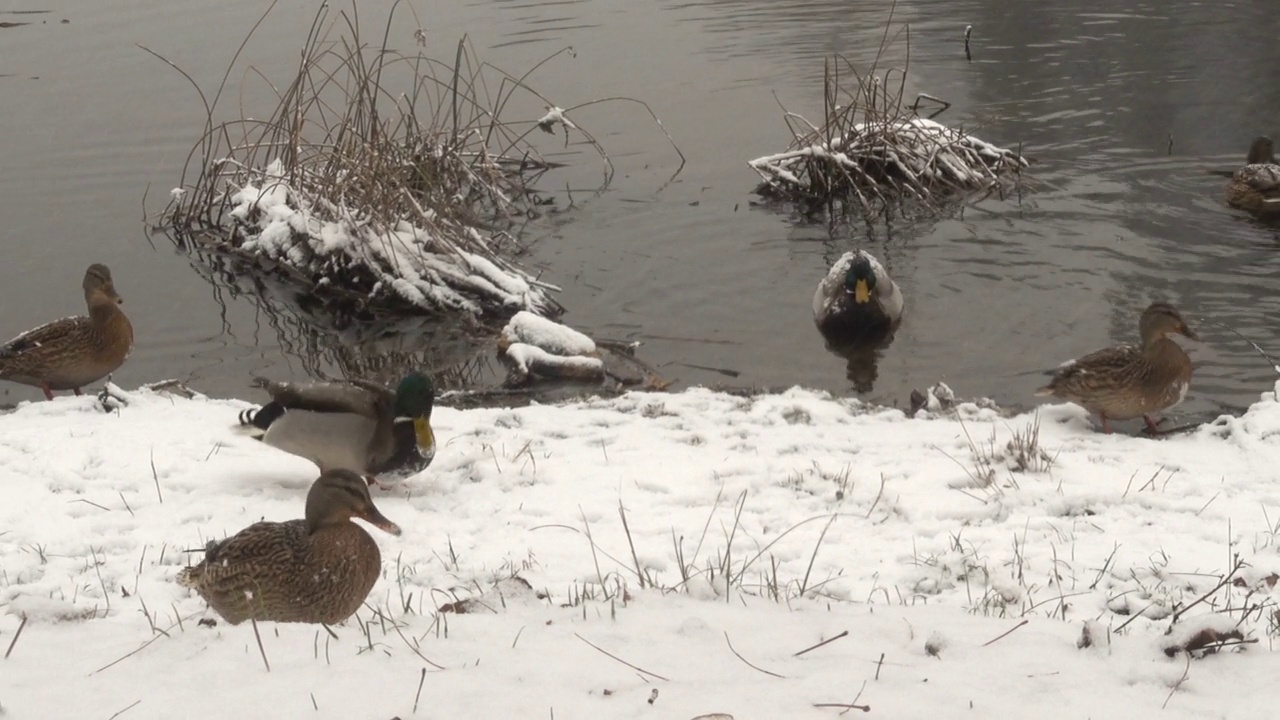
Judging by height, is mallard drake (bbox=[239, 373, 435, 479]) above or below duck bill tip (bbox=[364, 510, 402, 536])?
below

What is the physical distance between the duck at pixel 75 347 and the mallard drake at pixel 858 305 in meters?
4.75

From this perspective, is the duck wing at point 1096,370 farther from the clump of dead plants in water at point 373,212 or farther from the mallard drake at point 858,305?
the clump of dead plants in water at point 373,212

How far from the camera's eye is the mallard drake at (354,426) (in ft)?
19.1

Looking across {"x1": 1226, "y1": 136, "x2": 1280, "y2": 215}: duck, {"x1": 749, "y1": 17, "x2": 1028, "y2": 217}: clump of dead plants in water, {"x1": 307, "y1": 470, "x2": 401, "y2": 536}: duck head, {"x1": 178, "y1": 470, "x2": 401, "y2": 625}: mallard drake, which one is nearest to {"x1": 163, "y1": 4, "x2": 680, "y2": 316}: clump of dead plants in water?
{"x1": 749, "y1": 17, "x2": 1028, "y2": 217}: clump of dead plants in water

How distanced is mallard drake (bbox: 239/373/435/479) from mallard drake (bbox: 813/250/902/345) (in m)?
4.08

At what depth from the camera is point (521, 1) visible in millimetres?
21359

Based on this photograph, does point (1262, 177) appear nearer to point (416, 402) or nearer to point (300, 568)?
point (416, 402)

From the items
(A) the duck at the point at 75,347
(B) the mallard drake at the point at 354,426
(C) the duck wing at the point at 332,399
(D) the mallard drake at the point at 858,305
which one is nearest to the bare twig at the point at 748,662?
(B) the mallard drake at the point at 354,426

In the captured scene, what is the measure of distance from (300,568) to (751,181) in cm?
952

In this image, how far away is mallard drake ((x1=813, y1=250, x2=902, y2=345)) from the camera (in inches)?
358

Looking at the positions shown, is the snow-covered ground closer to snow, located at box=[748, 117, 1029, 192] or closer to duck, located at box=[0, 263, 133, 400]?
duck, located at box=[0, 263, 133, 400]

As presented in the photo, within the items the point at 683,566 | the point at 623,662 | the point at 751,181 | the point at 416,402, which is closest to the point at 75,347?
the point at 416,402

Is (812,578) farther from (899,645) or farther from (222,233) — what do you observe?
(222,233)

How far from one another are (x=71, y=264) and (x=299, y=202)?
7.95 ft
